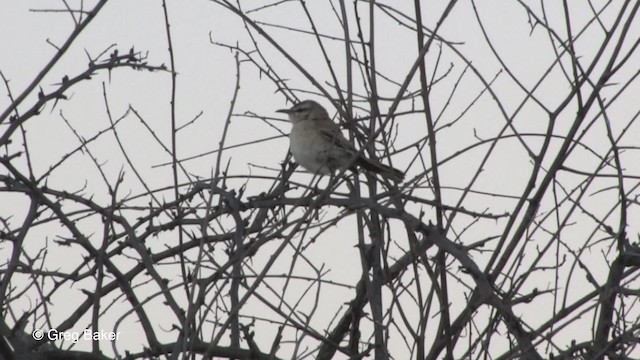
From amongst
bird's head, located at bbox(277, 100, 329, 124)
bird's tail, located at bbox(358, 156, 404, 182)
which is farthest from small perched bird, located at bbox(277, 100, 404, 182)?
bird's tail, located at bbox(358, 156, 404, 182)

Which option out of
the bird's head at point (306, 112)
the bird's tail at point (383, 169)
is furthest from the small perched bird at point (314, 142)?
the bird's tail at point (383, 169)

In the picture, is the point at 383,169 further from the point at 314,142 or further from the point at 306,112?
the point at 306,112

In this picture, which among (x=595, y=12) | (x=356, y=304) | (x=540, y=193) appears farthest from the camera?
(x=356, y=304)

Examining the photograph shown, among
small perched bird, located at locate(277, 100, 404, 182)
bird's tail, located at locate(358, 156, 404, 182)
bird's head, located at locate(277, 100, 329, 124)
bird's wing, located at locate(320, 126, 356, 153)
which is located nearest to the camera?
bird's tail, located at locate(358, 156, 404, 182)

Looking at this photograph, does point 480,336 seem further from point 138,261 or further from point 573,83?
point 138,261

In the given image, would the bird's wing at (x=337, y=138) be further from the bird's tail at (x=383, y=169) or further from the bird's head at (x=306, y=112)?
the bird's tail at (x=383, y=169)

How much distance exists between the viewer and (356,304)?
185 inches

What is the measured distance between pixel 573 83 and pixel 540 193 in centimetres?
46

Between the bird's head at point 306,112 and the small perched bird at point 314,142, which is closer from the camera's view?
the small perched bird at point 314,142

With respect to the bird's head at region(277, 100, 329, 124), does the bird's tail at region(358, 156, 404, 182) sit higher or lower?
lower

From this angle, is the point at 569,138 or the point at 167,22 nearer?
the point at 569,138

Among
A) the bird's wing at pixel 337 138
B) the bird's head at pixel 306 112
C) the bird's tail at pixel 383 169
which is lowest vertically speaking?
the bird's tail at pixel 383 169

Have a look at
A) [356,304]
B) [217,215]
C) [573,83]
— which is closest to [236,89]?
[217,215]

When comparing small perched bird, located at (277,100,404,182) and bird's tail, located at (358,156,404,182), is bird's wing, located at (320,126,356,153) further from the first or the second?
bird's tail, located at (358,156,404,182)
